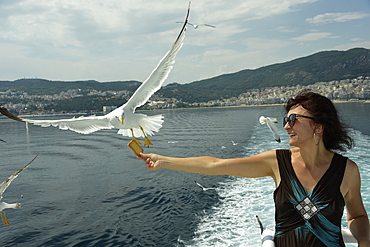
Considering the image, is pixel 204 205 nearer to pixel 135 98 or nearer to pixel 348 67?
pixel 135 98

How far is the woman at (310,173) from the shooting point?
1420 millimetres

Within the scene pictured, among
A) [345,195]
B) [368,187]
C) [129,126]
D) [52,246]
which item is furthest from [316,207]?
[368,187]

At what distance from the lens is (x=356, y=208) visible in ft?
4.99

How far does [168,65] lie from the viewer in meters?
4.07

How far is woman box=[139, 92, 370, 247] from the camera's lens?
4.66 ft

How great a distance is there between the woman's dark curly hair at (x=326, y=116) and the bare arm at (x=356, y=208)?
0.45ft

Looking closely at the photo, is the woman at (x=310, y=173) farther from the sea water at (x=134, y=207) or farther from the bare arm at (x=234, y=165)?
the sea water at (x=134, y=207)

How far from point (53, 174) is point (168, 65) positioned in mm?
10768

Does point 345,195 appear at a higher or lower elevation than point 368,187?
higher

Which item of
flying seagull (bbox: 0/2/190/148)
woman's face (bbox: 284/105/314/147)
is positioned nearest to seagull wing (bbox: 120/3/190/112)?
flying seagull (bbox: 0/2/190/148)

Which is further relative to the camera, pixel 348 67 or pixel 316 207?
pixel 348 67

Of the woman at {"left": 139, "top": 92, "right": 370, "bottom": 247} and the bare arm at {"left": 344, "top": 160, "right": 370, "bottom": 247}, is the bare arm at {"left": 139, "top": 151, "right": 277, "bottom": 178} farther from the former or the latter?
the bare arm at {"left": 344, "top": 160, "right": 370, "bottom": 247}

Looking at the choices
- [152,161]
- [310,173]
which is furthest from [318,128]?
[152,161]

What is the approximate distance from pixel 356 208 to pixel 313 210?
0.29 meters
